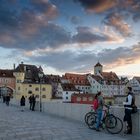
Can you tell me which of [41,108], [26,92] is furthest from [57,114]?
[26,92]

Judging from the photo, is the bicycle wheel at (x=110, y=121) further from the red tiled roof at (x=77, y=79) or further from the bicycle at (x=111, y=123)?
the red tiled roof at (x=77, y=79)

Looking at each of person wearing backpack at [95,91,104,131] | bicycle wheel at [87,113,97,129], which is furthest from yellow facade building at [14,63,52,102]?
person wearing backpack at [95,91,104,131]

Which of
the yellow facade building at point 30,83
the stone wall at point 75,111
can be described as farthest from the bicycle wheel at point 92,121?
the yellow facade building at point 30,83

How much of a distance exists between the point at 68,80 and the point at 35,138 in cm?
15071

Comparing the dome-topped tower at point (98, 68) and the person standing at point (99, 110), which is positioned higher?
the dome-topped tower at point (98, 68)

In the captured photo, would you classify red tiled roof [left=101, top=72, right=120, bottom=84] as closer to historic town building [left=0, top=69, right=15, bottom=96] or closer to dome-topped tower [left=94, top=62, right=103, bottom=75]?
dome-topped tower [left=94, top=62, right=103, bottom=75]

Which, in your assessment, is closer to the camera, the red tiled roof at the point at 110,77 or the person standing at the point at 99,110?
the person standing at the point at 99,110

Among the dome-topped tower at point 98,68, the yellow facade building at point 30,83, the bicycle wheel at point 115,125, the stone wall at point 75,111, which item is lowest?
the bicycle wheel at point 115,125

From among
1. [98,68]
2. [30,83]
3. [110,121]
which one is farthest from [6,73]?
[110,121]

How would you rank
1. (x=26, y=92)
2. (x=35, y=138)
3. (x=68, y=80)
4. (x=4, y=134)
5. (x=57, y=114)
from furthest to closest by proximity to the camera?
(x=68, y=80), (x=26, y=92), (x=57, y=114), (x=4, y=134), (x=35, y=138)

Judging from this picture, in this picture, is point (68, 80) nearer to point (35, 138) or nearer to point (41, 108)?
point (41, 108)

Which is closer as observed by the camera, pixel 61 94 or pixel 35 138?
pixel 35 138

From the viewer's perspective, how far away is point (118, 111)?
50.0 ft

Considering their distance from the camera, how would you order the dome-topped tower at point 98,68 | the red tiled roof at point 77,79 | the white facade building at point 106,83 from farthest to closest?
the dome-topped tower at point 98,68 → the red tiled roof at point 77,79 → the white facade building at point 106,83
